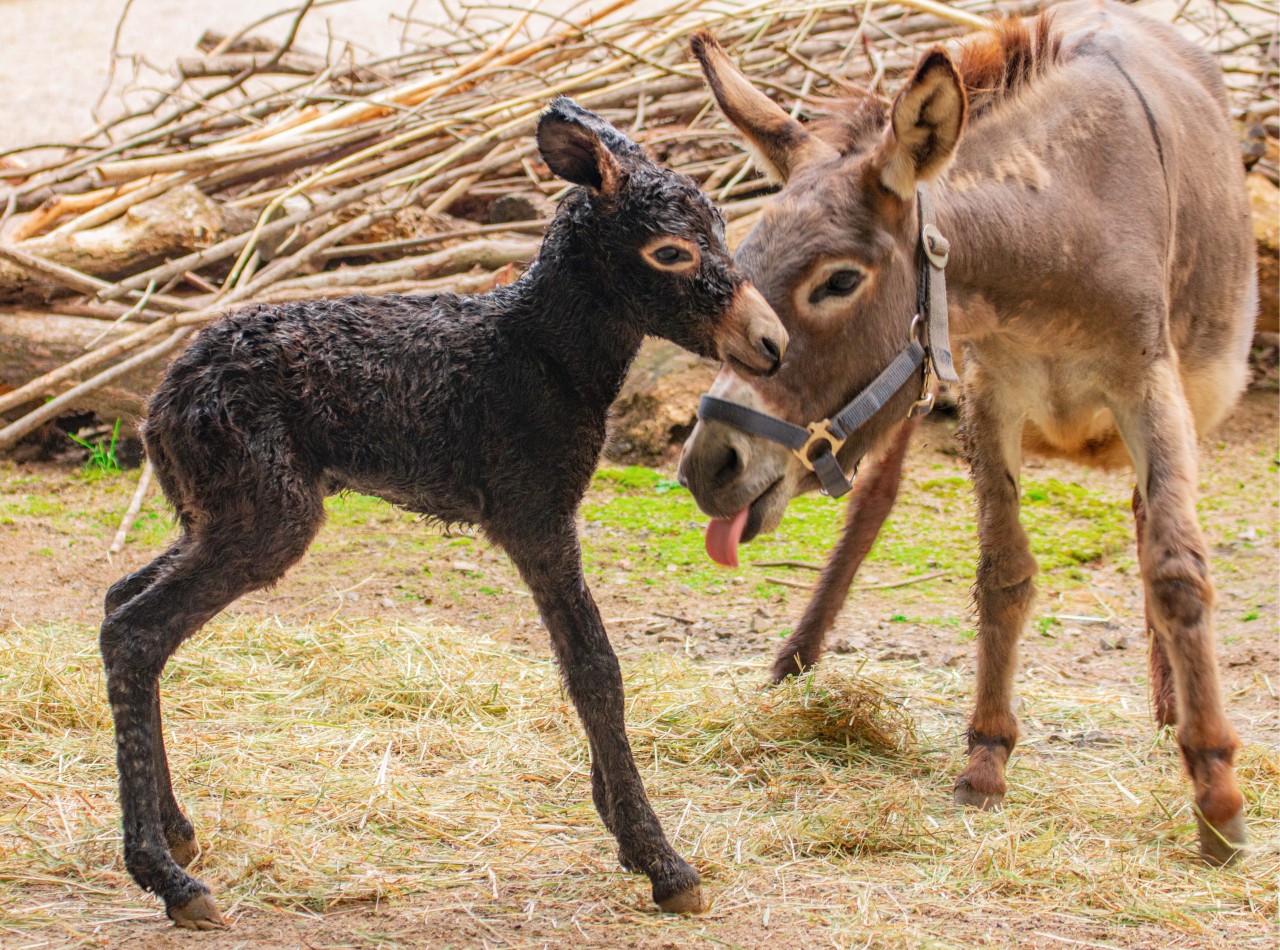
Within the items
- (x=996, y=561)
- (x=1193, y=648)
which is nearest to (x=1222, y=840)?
(x=1193, y=648)

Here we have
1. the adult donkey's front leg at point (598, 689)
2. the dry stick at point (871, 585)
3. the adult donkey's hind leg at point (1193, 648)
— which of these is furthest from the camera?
the dry stick at point (871, 585)

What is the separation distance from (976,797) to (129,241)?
583 cm

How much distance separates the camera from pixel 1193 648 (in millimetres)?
3301

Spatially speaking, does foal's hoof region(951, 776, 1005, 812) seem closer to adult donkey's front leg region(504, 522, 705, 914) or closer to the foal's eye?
adult donkey's front leg region(504, 522, 705, 914)

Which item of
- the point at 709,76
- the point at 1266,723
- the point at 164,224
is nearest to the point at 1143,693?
the point at 1266,723

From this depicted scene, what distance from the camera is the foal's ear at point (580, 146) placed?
2766 millimetres

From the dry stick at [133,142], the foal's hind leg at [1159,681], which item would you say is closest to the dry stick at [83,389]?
the dry stick at [133,142]

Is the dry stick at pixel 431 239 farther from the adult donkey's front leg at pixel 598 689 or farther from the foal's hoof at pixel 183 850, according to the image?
the foal's hoof at pixel 183 850

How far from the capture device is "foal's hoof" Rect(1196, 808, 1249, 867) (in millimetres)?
3256

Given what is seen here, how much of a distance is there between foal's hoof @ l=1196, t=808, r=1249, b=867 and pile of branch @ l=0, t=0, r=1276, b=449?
443 centimetres

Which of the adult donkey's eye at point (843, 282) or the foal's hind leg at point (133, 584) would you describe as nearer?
the foal's hind leg at point (133, 584)

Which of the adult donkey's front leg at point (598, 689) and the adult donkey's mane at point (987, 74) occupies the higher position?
the adult donkey's mane at point (987, 74)

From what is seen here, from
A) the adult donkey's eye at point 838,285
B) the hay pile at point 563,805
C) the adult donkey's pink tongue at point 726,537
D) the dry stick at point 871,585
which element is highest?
the adult donkey's eye at point 838,285

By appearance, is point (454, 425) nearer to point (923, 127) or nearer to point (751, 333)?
point (751, 333)
